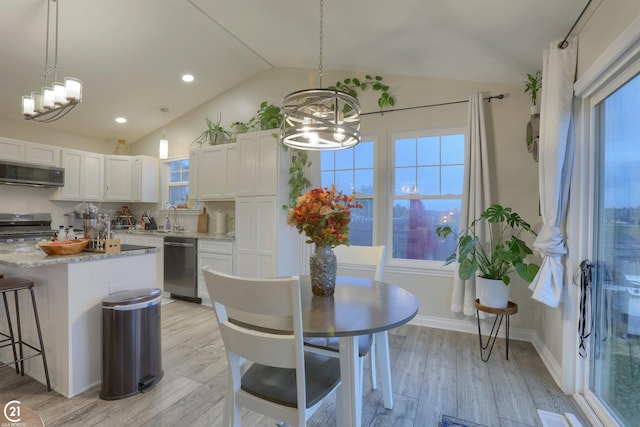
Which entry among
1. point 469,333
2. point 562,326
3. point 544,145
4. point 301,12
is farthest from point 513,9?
point 469,333

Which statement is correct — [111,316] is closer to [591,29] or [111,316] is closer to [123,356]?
[123,356]

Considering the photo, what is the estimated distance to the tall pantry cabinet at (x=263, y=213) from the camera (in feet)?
12.1

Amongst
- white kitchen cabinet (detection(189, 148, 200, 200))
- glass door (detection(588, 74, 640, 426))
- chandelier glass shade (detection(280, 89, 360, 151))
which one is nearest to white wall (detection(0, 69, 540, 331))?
white kitchen cabinet (detection(189, 148, 200, 200))

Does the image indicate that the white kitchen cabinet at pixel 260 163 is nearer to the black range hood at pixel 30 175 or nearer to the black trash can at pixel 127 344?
the black trash can at pixel 127 344

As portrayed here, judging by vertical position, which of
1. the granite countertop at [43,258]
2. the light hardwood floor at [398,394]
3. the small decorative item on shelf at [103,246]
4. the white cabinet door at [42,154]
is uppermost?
the white cabinet door at [42,154]

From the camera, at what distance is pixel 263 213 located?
3768 mm

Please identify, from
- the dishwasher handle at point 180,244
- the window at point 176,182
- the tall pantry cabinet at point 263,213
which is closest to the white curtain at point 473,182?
the tall pantry cabinet at point 263,213

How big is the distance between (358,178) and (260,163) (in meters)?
1.23

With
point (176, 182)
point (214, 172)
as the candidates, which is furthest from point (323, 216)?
point (176, 182)

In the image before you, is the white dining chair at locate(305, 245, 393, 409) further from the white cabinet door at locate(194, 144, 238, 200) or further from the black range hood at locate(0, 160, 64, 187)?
the black range hood at locate(0, 160, 64, 187)

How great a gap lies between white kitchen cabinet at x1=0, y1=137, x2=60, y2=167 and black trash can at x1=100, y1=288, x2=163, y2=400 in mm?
3508

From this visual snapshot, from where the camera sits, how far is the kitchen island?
6.50 ft

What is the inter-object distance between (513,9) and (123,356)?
3441 millimetres

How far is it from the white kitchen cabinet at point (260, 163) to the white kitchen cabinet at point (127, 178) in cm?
218
